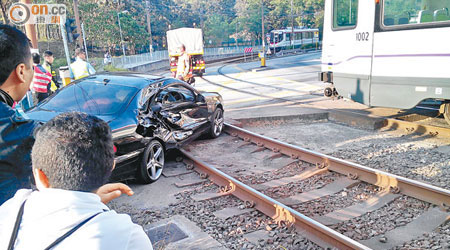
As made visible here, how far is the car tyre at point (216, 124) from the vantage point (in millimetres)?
8438

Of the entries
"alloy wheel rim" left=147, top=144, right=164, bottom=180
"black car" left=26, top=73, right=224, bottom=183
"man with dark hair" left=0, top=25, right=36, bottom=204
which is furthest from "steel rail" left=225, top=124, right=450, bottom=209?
"man with dark hair" left=0, top=25, right=36, bottom=204

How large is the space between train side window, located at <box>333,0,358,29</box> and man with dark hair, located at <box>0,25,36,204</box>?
8.29 meters

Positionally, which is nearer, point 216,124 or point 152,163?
point 152,163

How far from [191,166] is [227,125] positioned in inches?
111

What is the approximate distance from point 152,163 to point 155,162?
0.25 feet

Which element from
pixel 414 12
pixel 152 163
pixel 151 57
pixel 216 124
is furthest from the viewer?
pixel 151 57

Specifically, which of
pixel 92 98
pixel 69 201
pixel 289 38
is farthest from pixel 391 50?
pixel 289 38

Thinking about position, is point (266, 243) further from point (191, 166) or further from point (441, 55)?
point (441, 55)

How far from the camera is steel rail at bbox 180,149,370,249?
3801 millimetres

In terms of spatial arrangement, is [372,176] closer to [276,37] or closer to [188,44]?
[188,44]

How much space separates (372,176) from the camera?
5.51 m

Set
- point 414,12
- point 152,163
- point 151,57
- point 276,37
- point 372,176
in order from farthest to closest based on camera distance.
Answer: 1. point 276,37
2. point 151,57
3. point 414,12
4. point 152,163
5. point 372,176

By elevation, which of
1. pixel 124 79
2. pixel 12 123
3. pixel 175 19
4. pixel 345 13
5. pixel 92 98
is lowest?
pixel 92 98

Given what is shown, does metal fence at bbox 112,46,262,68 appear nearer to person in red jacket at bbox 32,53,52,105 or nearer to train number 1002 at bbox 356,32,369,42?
person in red jacket at bbox 32,53,52,105
